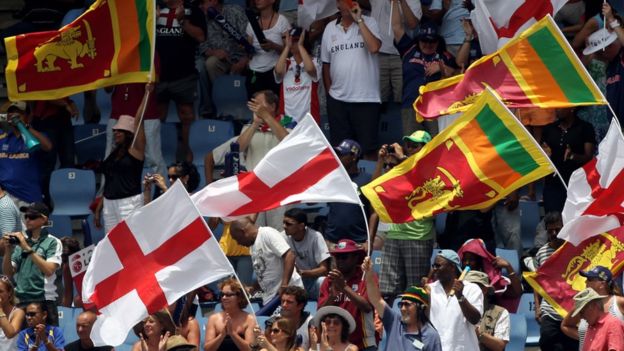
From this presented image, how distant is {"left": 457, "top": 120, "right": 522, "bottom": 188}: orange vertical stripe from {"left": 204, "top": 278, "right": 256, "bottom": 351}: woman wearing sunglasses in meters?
2.18

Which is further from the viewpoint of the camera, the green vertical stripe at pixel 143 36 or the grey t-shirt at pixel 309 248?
the green vertical stripe at pixel 143 36

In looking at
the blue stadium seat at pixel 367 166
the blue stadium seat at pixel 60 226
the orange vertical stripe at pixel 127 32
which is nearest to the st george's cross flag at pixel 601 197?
the blue stadium seat at pixel 367 166

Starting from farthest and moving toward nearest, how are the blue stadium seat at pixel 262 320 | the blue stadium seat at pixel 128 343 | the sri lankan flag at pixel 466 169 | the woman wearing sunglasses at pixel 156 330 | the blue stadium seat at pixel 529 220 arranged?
the blue stadium seat at pixel 529 220
the blue stadium seat at pixel 128 343
the blue stadium seat at pixel 262 320
the woman wearing sunglasses at pixel 156 330
the sri lankan flag at pixel 466 169

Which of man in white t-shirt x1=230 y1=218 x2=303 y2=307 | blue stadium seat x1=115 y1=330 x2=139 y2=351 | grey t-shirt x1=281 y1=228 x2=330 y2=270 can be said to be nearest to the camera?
man in white t-shirt x1=230 y1=218 x2=303 y2=307

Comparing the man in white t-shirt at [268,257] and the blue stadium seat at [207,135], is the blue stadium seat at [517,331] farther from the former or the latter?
the blue stadium seat at [207,135]

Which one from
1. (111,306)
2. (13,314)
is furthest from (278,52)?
(111,306)

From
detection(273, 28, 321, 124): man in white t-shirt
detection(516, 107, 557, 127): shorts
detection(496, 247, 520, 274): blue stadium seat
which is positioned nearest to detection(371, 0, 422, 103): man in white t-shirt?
detection(273, 28, 321, 124): man in white t-shirt

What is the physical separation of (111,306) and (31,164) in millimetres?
5051

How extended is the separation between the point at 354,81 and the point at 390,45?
64 cm

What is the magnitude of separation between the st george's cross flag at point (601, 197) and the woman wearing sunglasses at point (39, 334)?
14.2 feet

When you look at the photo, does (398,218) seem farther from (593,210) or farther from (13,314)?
(13,314)

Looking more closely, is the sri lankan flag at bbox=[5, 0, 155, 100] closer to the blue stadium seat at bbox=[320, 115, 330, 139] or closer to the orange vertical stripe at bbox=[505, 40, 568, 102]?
the blue stadium seat at bbox=[320, 115, 330, 139]

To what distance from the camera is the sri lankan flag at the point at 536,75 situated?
15.6m

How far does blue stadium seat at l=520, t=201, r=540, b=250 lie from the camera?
1888cm
